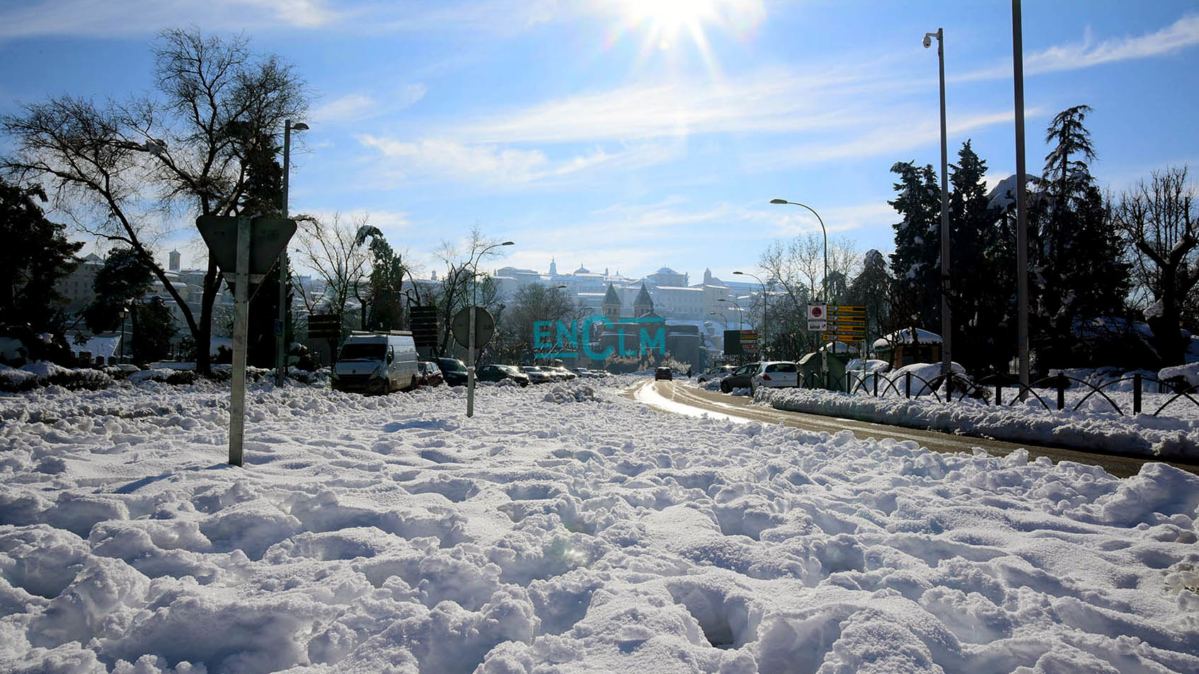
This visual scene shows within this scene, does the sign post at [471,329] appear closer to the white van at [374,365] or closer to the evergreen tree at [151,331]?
the white van at [374,365]

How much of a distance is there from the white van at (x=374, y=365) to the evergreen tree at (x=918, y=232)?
34152 millimetres

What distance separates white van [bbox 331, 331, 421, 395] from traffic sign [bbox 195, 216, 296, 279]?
59.2ft

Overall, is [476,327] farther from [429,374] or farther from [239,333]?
[429,374]

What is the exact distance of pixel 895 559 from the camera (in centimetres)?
381

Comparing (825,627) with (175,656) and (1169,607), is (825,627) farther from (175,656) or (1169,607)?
(175,656)

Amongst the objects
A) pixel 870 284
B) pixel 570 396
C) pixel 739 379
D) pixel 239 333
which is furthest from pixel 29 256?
pixel 870 284

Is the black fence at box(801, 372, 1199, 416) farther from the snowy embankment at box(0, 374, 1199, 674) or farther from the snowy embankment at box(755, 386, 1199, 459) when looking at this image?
the snowy embankment at box(0, 374, 1199, 674)

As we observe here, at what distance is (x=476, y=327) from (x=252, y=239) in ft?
26.6

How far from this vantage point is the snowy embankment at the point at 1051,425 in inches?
387

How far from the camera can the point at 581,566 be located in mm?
3717

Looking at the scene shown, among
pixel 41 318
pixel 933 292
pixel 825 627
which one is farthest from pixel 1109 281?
pixel 41 318

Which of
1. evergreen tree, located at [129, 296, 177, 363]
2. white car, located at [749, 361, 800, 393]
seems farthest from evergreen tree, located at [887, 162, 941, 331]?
evergreen tree, located at [129, 296, 177, 363]

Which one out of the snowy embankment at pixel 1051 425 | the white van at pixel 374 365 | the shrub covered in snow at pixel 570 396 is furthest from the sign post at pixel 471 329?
the white van at pixel 374 365

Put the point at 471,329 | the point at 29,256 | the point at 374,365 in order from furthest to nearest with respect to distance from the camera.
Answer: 1. the point at 29,256
2. the point at 374,365
3. the point at 471,329
